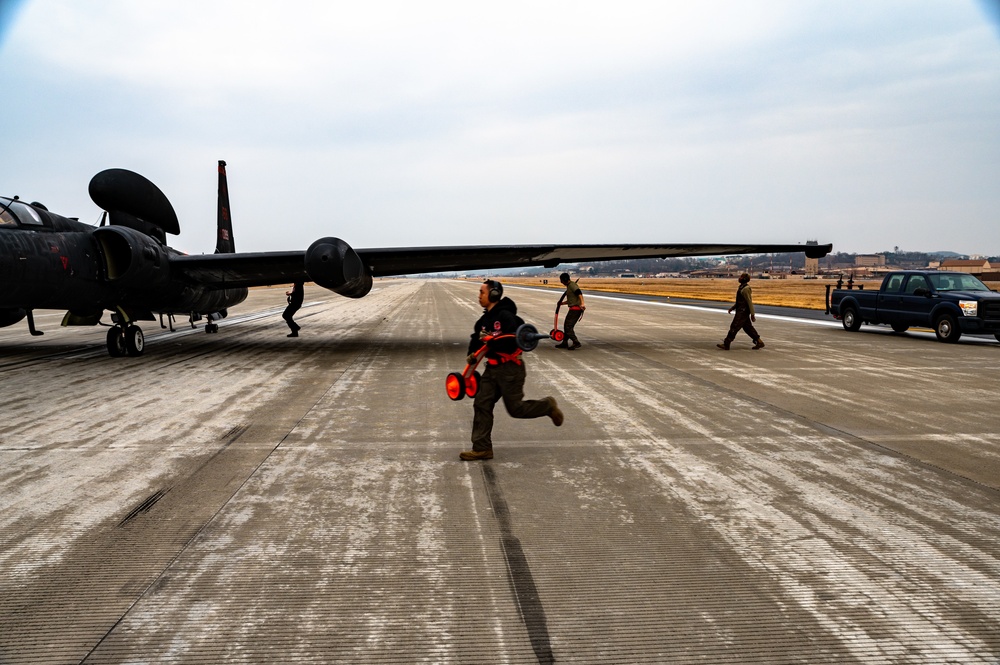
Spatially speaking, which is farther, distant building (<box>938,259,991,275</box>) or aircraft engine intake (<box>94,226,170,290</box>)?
distant building (<box>938,259,991,275</box>)

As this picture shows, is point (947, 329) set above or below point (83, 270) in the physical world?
below

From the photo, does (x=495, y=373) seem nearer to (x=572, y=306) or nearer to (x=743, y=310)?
(x=572, y=306)

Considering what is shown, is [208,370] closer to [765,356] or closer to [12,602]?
[12,602]

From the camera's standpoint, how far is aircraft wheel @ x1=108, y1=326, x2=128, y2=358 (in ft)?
40.3

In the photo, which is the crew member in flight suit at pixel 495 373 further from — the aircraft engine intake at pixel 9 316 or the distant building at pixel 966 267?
the distant building at pixel 966 267

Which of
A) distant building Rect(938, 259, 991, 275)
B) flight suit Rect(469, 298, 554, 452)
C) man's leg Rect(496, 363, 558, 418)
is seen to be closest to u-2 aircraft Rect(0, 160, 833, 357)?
flight suit Rect(469, 298, 554, 452)

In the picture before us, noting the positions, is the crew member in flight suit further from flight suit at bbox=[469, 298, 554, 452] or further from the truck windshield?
the truck windshield

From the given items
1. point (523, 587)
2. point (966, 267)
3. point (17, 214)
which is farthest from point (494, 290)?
point (966, 267)

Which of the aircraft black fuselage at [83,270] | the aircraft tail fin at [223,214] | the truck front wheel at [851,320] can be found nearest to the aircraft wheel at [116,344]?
the aircraft black fuselage at [83,270]

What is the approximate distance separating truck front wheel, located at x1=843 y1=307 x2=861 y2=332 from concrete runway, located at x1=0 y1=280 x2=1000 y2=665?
33.8 feet

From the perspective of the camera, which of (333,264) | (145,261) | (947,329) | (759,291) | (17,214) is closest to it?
(17,214)

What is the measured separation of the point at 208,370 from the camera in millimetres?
10539

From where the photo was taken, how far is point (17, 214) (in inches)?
412

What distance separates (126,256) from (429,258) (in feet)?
21.7
